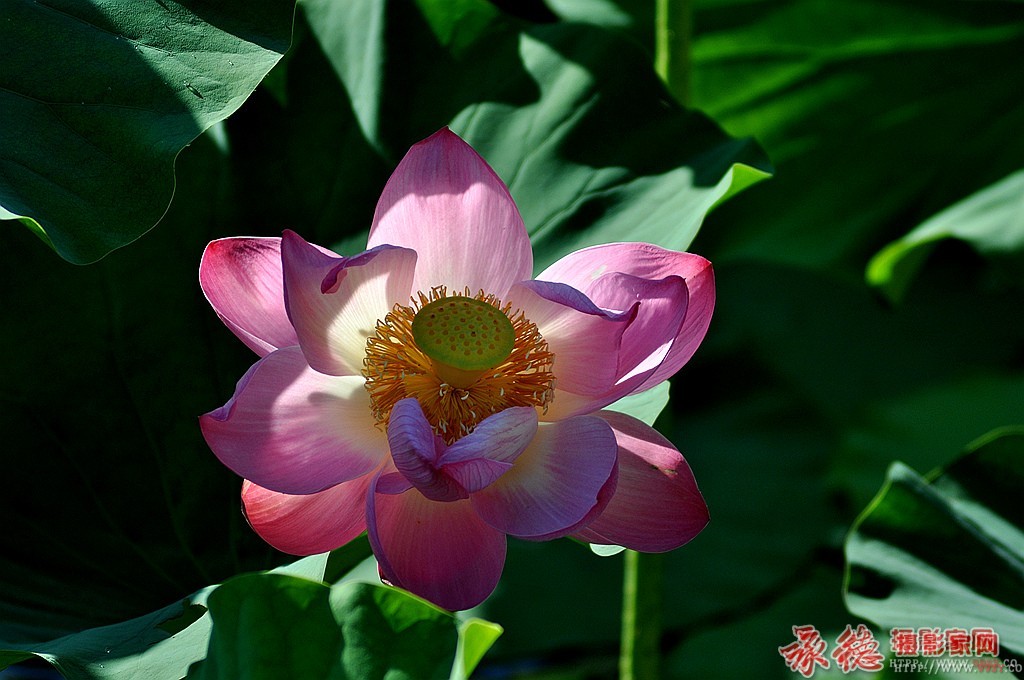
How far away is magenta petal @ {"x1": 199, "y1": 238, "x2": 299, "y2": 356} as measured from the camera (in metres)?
0.67

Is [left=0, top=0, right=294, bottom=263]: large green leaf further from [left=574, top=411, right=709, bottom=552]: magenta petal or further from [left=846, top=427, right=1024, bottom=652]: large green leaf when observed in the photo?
[left=846, top=427, right=1024, bottom=652]: large green leaf

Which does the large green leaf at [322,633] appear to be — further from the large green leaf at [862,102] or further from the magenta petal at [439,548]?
the large green leaf at [862,102]

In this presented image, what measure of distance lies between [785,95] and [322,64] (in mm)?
955

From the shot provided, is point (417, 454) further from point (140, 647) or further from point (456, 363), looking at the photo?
point (140, 647)

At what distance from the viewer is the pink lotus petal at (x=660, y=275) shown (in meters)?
0.68

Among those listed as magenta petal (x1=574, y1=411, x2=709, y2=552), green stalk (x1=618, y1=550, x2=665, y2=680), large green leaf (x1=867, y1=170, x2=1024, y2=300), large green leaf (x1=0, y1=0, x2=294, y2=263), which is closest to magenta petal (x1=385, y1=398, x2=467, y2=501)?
magenta petal (x1=574, y1=411, x2=709, y2=552)

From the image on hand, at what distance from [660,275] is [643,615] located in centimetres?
55

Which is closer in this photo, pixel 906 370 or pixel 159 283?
pixel 159 283

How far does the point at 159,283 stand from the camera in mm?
868

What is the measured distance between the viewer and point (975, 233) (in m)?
1.41

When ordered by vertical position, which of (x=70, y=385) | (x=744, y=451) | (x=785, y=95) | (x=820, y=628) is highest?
(x=785, y=95)

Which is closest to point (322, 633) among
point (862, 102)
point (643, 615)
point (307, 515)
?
point (307, 515)

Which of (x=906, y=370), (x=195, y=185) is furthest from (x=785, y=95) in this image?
(x=195, y=185)

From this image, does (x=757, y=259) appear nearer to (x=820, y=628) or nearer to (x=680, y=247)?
(x=820, y=628)
